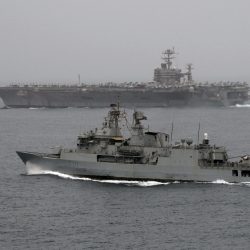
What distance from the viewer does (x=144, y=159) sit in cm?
4188

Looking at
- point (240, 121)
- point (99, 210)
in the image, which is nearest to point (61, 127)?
point (240, 121)

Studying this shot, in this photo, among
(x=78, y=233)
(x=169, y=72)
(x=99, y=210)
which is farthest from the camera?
(x=169, y=72)

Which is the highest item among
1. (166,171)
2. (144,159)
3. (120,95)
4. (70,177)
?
(120,95)

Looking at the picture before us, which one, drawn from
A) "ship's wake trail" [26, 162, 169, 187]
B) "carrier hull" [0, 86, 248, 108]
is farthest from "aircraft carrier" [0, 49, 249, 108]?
"ship's wake trail" [26, 162, 169, 187]

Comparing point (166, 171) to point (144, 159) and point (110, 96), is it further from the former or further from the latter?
point (110, 96)

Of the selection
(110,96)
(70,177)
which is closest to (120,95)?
(110,96)

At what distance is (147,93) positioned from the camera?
4200 inches

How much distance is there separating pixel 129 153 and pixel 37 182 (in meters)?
5.43

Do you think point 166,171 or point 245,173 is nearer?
point 166,171

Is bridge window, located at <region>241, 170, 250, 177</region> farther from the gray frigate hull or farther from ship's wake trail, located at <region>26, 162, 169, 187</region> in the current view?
ship's wake trail, located at <region>26, 162, 169, 187</region>

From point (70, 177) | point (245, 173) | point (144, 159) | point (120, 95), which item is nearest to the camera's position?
point (245, 173)

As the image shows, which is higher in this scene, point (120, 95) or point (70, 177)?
point (120, 95)

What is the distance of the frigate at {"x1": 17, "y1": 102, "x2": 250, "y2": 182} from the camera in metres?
41.3

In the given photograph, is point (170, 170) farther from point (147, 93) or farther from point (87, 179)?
point (147, 93)
